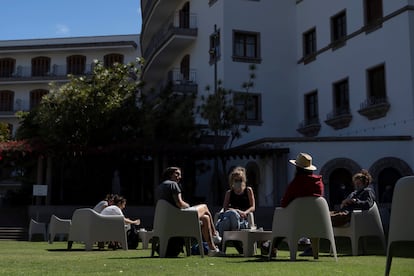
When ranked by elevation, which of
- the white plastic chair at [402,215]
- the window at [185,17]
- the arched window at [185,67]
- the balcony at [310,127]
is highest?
the window at [185,17]

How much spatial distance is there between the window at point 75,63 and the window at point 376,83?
3082 cm

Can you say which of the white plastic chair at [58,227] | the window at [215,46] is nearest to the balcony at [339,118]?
the window at [215,46]

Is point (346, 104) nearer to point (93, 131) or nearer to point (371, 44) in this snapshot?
point (371, 44)

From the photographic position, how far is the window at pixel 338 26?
26.9 meters

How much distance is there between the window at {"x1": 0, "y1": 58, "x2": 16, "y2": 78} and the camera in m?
51.2

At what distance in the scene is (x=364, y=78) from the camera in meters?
24.8

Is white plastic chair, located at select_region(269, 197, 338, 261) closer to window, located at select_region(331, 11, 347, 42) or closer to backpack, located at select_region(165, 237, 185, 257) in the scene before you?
backpack, located at select_region(165, 237, 185, 257)

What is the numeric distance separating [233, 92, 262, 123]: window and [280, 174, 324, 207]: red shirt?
1839cm

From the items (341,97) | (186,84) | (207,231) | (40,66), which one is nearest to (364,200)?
(207,231)

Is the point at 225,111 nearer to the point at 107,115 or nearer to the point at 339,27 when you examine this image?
the point at 107,115

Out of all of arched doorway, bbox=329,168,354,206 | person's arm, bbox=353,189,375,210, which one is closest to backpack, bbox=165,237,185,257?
person's arm, bbox=353,189,375,210

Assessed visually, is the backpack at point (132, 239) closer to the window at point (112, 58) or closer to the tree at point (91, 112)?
the tree at point (91, 112)

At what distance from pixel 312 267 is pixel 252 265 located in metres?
0.71

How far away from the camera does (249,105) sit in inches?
1081
